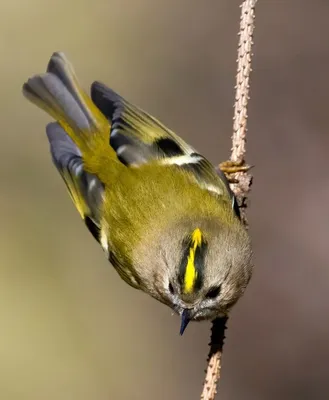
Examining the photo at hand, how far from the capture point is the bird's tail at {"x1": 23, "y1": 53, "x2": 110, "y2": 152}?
3.03 m

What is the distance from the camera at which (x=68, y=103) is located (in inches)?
122

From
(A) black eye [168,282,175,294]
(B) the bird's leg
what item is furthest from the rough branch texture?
(A) black eye [168,282,175,294]

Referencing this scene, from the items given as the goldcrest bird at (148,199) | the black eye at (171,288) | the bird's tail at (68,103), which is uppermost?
the bird's tail at (68,103)

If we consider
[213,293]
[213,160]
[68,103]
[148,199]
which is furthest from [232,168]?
[213,160]

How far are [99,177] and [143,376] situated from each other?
1.75m

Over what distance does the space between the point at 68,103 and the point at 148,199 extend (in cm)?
49

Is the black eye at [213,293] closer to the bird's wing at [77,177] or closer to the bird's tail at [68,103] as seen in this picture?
the bird's wing at [77,177]

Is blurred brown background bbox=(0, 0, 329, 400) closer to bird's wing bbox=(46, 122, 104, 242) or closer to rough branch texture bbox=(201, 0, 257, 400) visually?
bird's wing bbox=(46, 122, 104, 242)

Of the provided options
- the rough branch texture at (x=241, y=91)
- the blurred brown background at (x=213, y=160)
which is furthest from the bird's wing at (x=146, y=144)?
the blurred brown background at (x=213, y=160)

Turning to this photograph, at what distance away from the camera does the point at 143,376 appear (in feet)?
14.5

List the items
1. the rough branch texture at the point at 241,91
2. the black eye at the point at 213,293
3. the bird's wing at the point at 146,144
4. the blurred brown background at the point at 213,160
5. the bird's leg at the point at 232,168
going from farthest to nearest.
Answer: the blurred brown background at the point at 213,160 < the bird's wing at the point at 146,144 < the bird's leg at the point at 232,168 < the black eye at the point at 213,293 < the rough branch texture at the point at 241,91

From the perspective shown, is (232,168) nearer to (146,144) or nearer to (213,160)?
(146,144)

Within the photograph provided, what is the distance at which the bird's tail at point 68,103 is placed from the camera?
3.03 m

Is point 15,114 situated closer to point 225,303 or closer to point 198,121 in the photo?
point 198,121
